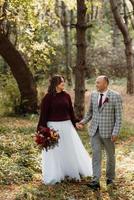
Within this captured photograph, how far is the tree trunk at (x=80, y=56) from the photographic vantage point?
16250 mm

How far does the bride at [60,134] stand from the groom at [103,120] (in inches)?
23.9

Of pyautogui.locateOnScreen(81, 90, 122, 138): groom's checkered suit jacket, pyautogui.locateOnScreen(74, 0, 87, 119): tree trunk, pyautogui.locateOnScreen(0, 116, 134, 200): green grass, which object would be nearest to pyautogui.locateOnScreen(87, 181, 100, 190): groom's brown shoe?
pyautogui.locateOnScreen(0, 116, 134, 200): green grass

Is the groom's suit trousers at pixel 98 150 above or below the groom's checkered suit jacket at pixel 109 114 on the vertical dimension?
below

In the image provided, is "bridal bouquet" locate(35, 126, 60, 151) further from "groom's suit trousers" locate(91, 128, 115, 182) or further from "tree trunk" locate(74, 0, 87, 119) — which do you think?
"tree trunk" locate(74, 0, 87, 119)

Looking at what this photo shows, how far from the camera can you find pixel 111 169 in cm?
1006

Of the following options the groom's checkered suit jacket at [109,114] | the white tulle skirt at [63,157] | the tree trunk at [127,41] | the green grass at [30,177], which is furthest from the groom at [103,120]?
the tree trunk at [127,41]

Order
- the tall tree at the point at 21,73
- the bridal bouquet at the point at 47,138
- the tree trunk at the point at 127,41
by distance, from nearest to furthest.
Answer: the bridal bouquet at the point at 47,138
the tall tree at the point at 21,73
the tree trunk at the point at 127,41

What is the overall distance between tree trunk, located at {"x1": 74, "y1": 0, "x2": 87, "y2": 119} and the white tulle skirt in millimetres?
6211

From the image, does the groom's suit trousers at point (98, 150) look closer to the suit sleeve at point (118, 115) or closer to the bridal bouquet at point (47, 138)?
the suit sleeve at point (118, 115)

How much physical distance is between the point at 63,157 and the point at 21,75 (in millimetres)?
10586

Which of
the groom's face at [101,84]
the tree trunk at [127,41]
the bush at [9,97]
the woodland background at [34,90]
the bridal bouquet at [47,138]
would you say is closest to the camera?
the groom's face at [101,84]

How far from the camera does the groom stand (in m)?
9.53

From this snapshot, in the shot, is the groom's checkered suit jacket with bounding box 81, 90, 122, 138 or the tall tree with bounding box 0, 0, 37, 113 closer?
the groom's checkered suit jacket with bounding box 81, 90, 122, 138

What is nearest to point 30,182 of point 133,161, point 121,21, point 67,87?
point 133,161
